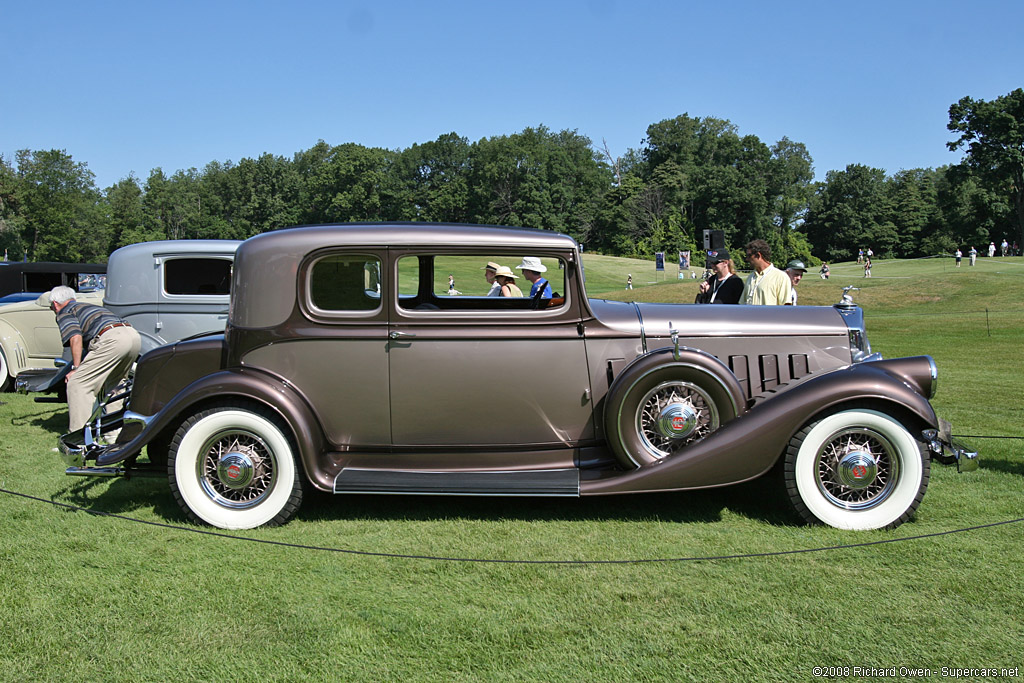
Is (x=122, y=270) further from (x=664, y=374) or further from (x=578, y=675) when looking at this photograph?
(x=578, y=675)

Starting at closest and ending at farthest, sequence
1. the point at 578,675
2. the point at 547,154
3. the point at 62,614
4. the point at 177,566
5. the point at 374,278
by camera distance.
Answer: the point at 578,675, the point at 62,614, the point at 177,566, the point at 374,278, the point at 547,154

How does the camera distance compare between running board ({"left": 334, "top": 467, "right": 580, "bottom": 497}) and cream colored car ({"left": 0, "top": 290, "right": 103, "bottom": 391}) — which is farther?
cream colored car ({"left": 0, "top": 290, "right": 103, "bottom": 391})

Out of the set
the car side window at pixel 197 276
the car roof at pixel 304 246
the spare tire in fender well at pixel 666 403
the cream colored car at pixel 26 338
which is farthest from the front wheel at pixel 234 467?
the cream colored car at pixel 26 338

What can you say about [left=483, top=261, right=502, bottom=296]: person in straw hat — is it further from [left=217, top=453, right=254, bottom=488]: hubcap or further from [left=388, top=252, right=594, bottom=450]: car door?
[left=217, top=453, right=254, bottom=488]: hubcap

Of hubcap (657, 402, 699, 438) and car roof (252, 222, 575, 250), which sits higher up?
car roof (252, 222, 575, 250)

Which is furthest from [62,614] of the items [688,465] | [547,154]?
[547,154]

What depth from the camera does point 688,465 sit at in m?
4.39

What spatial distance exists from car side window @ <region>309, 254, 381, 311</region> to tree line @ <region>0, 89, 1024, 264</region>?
75.5m

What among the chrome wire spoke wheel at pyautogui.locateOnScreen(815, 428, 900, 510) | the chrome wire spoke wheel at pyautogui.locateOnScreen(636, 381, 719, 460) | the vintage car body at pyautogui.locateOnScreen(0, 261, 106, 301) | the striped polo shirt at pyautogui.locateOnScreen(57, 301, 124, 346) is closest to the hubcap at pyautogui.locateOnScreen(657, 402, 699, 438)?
the chrome wire spoke wheel at pyautogui.locateOnScreen(636, 381, 719, 460)

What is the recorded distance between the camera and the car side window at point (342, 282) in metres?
4.73

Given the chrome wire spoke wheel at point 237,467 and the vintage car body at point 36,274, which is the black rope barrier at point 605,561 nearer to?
the chrome wire spoke wheel at point 237,467

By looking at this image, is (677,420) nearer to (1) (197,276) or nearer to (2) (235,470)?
(2) (235,470)

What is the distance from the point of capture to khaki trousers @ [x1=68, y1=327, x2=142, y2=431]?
266 inches

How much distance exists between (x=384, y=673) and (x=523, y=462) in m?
2.01
